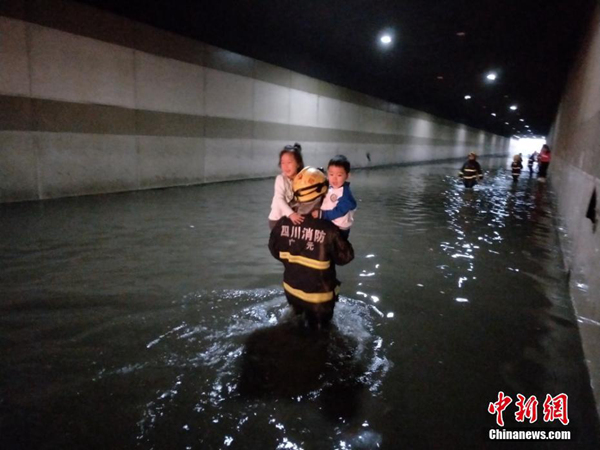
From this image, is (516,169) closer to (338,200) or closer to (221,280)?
(221,280)

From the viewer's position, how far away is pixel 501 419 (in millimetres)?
2938

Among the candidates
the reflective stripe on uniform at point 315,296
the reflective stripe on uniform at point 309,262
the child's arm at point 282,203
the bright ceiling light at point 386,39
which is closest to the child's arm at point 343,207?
the child's arm at point 282,203

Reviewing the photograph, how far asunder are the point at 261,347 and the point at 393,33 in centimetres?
1421

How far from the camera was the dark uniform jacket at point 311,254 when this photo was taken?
11.5 ft

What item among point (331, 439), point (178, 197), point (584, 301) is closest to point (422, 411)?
point (331, 439)

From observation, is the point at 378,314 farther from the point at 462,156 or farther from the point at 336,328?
the point at 462,156

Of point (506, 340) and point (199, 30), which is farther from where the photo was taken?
point (199, 30)

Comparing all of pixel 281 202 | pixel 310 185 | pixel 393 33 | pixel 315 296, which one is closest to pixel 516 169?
pixel 393 33

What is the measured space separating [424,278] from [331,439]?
12.1 feet

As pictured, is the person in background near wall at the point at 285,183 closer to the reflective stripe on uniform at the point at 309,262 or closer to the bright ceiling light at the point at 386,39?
the reflective stripe on uniform at the point at 309,262

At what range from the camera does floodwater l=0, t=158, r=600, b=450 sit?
2748 mm

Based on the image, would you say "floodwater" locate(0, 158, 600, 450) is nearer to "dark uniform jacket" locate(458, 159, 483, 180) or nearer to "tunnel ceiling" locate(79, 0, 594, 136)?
"tunnel ceiling" locate(79, 0, 594, 136)

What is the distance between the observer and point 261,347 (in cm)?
376

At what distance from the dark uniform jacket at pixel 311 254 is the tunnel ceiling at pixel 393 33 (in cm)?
1061
